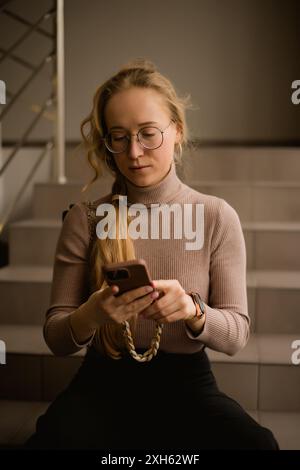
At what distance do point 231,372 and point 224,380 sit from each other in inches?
1.2

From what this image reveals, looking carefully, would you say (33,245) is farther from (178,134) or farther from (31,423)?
(178,134)

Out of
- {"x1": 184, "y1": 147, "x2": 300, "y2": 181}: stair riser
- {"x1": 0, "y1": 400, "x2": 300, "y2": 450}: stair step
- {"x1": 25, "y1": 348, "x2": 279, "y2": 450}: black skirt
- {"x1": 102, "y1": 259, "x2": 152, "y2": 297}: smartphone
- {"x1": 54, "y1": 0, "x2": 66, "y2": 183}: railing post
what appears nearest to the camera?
{"x1": 102, "y1": 259, "x2": 152, "y2": 297}: smartphone

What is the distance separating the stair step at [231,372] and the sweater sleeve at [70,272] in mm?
499

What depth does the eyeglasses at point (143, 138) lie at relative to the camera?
115cm

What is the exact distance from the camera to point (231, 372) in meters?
1.62

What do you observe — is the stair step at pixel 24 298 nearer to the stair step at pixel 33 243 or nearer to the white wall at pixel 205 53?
the stair step at pixel 33 243

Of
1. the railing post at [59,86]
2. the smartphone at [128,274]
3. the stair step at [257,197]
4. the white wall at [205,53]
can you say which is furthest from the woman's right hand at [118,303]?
the white wall at [205,53]

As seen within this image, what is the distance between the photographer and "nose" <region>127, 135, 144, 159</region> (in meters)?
1.14

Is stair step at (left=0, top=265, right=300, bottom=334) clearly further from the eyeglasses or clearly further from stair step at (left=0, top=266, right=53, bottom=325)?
the eyeglasses

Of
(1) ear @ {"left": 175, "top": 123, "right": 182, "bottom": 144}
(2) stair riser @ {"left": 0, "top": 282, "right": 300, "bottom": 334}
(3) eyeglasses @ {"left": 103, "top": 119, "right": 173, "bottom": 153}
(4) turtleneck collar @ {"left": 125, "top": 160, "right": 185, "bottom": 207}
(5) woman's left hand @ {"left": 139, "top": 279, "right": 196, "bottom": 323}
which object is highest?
(1) ear @ {"left": 175, "top": 123, "right": 182, "bottom": 144}

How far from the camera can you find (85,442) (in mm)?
1091

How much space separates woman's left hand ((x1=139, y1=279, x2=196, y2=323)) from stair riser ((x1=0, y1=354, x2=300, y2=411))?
631mm

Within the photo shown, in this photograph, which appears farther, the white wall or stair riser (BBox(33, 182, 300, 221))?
the white wall

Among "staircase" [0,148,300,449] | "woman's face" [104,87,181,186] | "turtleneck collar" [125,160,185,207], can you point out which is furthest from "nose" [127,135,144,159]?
"staircase" [0,148,300,449]
